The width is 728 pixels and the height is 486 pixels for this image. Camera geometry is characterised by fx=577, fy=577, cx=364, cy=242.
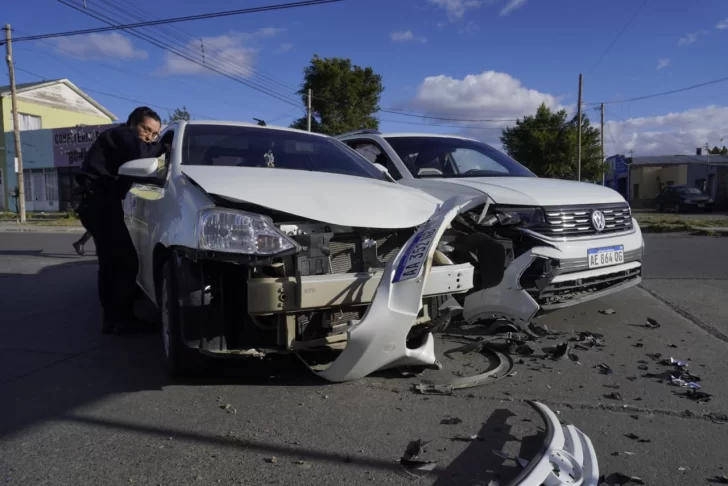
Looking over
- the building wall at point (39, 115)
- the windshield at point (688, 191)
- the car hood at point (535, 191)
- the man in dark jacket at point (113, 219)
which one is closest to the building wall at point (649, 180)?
the windshield at point (688, 191)

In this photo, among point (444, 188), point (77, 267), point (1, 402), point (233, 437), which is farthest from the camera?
point (77, 267)

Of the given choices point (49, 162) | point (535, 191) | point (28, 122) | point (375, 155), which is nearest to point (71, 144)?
point (49, 162)

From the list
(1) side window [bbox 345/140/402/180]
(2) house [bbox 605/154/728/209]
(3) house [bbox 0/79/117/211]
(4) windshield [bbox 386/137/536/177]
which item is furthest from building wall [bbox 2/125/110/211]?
(2) house [bbox 605/154/728/209]

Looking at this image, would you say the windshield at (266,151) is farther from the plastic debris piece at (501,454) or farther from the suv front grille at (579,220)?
the plastic debris piece at (501,454)

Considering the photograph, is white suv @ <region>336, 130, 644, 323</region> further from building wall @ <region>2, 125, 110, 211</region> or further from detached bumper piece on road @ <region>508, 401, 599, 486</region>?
building wall @ <region>2, 125, 110, 211</region>

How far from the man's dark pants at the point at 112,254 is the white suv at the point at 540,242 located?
269 centimetres

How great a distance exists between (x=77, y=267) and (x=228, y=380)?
7022 mm

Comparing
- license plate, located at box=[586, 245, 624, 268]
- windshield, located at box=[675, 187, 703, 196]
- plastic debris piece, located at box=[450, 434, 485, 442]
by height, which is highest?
windshield, located at box=[675, 187, 703, 196]

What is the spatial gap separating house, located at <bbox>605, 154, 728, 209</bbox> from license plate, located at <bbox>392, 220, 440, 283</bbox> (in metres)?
40.8

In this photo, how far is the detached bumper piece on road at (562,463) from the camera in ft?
7.73

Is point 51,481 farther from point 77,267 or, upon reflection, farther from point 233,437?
point 77,267

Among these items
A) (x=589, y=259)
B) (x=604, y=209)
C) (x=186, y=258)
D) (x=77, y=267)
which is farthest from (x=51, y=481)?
(x=77, y=267)

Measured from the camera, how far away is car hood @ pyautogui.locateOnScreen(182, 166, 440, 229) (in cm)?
313

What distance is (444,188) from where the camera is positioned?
198 inches
